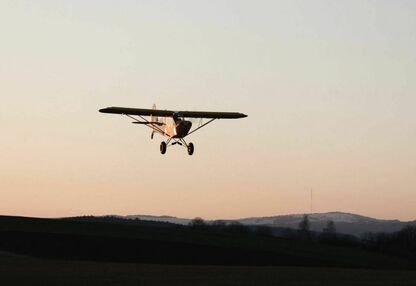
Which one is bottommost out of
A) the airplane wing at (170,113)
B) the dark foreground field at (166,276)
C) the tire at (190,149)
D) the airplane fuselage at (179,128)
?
the dark foreground field at (166,276)

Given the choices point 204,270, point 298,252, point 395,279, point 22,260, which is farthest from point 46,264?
point 298,252

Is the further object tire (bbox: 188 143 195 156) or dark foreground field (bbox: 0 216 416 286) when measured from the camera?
tire (bbox: 188 143 195 156)

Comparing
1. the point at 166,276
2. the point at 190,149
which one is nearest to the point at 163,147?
the point at 190,149

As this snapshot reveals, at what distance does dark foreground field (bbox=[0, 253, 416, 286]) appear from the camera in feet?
181

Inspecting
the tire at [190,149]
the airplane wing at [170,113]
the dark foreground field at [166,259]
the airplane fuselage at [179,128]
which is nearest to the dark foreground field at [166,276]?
the dark foreground field at [166,259]

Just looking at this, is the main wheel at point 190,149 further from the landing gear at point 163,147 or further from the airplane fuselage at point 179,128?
the landing gear at point 163,147

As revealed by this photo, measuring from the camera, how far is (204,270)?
69125 millimetres

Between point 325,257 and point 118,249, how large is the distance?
24409mm

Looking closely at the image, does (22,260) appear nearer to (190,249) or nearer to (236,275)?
(236,275)

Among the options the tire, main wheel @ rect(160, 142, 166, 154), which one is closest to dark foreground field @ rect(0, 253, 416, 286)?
the tire

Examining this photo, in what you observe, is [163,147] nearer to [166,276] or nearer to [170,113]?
[170,113]

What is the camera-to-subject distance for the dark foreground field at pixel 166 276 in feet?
181

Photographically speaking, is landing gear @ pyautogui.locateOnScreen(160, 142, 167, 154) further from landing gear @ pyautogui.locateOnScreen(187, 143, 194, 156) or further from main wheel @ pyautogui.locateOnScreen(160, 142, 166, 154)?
landing gear @ pyautogui.locateOnScreen(187, 143, 194, 156)

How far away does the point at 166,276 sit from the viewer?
60.8 meters
